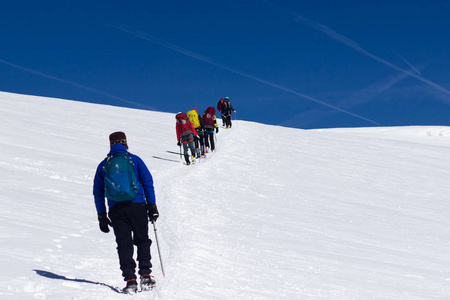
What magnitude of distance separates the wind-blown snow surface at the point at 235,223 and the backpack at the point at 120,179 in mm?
949

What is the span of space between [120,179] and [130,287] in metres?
1.06

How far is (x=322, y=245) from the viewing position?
7988 millimetres

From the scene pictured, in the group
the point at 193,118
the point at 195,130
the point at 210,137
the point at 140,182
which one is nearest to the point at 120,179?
the point at 140,182

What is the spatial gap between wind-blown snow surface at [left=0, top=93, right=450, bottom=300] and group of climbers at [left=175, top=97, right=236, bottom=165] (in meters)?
0.57

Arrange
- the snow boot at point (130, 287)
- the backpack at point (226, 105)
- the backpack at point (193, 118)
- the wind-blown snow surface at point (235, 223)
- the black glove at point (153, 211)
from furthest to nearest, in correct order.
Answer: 1. the backpack at point (226, 105)
2. the backpack at point (193, 118)
3. the wind-blown snow surface at point (235, 223)
4. the black glove at point (153, 211)
5. the snow boot at point (130, 287)

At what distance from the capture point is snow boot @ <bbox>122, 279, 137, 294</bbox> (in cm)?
488

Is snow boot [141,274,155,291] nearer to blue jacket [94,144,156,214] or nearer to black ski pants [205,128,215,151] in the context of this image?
blue jacket [94,144,156,214]

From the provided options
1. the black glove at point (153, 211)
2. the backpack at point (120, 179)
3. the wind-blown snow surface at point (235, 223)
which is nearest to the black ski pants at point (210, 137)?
the wind-blown snow surface at point (235, 223)

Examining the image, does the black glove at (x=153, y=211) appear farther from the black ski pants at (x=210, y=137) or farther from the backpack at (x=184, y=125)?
the black ski pants at (x=210, y=137)

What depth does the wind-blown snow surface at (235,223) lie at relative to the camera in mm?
5473

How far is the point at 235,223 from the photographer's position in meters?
8.56

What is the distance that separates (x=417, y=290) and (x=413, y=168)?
1380 centimetres

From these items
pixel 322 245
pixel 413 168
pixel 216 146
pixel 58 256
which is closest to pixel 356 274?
pixel 322 245

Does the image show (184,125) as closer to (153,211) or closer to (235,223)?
(235,223)
